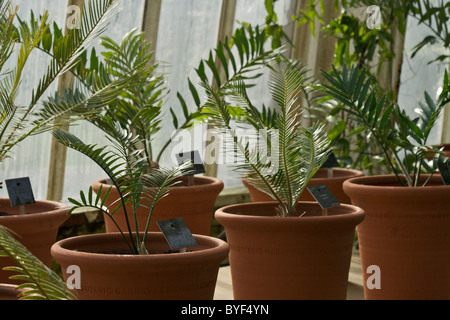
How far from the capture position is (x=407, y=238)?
3.25m

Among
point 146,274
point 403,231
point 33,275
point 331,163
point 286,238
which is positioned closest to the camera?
point 33,275

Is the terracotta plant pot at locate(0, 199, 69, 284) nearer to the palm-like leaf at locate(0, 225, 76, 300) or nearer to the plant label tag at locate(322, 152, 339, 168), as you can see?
the palm-like leaf at locate(0, 225, 76, 300)

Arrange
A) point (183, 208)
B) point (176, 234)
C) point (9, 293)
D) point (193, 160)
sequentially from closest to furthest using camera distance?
point (9, 293) < point (176, 234) < point (183, 208) < point (193, 160)

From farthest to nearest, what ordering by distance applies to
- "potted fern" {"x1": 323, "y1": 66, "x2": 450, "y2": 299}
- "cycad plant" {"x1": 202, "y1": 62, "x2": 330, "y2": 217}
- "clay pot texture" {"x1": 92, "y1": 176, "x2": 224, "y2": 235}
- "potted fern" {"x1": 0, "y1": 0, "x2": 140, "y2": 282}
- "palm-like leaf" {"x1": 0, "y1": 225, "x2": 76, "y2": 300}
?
"clay pot texture" {"x1": 92, "y1": 176, "x2": 224, "y2": 235} < "potted fern" {"x1": 323, "y1": 66, "x2": 450, "y2": 299} < "cycad plant" {"x1": 202, "y1": 62, "x2": 330, "y2": 217} < "potted fern" {"x1": 0, "y1": 0, "x2": 140, "y2": 282} < "palm-like leaf" {"x1": 0, "y1": 225, "x2": 76, "y2": 300}

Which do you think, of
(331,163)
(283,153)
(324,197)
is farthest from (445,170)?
(283,153)

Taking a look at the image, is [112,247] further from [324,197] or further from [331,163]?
[331,163]

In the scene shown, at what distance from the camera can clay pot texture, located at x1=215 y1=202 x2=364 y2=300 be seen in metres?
2.76

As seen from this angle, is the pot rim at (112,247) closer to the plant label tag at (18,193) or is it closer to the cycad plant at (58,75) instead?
the cycad plant at (58,75)

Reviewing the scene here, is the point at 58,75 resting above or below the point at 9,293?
above

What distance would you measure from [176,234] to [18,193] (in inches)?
38.4

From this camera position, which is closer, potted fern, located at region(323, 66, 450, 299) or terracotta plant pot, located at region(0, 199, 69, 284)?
terracotta plant pot, located at region(0, 199, 69, 284)

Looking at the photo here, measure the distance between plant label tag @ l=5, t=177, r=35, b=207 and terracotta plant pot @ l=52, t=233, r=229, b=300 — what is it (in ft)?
2.83

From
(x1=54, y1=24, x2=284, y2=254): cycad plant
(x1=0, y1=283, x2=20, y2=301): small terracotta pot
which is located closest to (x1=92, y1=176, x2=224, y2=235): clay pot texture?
(x1=54, y1=24, x2=284, y2=254): cycad plant

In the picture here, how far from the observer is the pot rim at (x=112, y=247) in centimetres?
213
